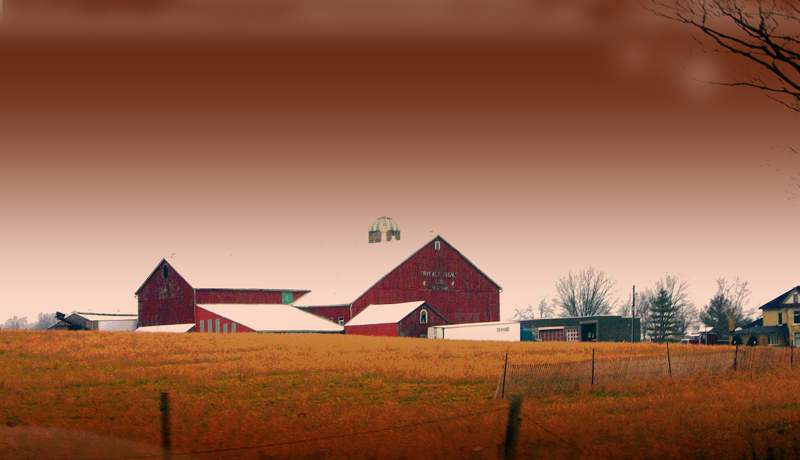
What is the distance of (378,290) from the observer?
80.5 meters

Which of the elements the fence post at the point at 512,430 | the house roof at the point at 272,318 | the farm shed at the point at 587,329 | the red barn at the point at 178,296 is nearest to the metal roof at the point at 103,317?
the red barn at the point at 178,296

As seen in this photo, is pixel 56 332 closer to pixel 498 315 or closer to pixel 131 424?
pixel 131 424

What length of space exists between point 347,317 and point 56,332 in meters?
30.5

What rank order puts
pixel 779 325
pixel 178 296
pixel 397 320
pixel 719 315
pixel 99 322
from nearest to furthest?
pixel 397 320, pixel 178 296, pixel 779 325, pixel 99 322, pixel 719 315

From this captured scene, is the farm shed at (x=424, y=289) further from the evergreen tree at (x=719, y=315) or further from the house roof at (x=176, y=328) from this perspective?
the evergreen tree at (x=719, y=315)

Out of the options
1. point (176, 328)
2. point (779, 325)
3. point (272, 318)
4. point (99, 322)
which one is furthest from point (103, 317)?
point (779, 325)

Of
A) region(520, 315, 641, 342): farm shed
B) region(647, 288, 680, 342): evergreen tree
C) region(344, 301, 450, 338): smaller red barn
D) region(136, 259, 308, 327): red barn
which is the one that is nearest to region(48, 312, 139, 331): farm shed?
region(136, 259, 308, 327): red barn

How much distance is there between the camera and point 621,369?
2975 cm

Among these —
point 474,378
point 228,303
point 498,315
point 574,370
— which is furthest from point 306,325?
point 574,370

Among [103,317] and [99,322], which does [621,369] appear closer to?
[99,322]

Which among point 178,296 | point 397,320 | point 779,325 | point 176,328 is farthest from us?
point 779,325

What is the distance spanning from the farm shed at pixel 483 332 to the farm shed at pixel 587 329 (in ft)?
33.9

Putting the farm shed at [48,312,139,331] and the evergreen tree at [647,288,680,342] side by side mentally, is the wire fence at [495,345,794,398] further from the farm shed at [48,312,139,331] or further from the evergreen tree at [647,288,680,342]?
the evergreen tree at [647,288,680,342]

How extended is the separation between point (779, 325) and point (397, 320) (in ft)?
153
